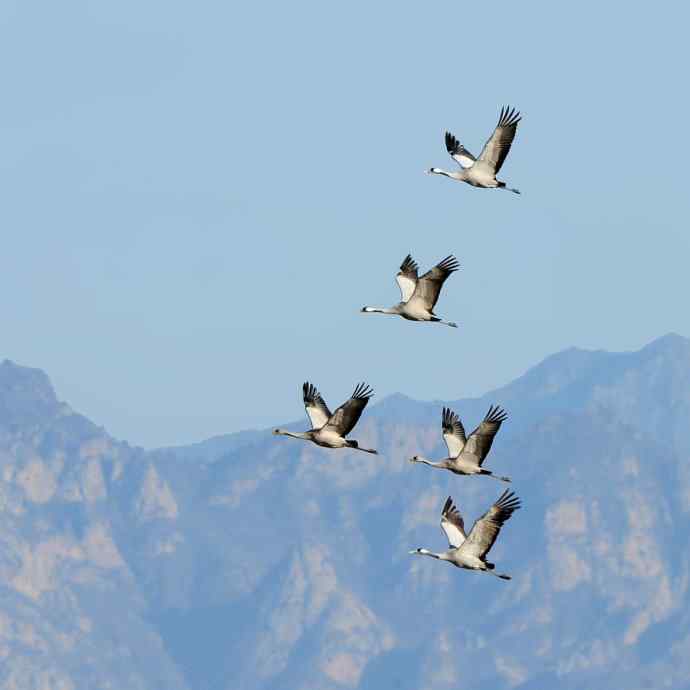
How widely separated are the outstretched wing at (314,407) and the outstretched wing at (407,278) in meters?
6.68

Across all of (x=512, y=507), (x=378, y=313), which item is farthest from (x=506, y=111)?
(x=512, y=507)

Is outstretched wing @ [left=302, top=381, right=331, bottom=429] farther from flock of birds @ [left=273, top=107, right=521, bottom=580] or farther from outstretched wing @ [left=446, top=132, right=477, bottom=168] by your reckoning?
outstretched wing @ [left=446, top=132, right=477, bottom=168]

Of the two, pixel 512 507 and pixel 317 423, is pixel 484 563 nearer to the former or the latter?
pixel 512 507

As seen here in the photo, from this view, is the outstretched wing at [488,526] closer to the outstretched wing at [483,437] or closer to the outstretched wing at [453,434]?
the outstretched wing at [483,437]

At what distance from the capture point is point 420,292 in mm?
109562

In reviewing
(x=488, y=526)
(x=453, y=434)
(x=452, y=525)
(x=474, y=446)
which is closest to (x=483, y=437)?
(x=474, y=446)

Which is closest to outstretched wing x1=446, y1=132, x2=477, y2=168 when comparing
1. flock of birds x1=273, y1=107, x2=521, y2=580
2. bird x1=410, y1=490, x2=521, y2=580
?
flock of birds x1=273, y1=107, x2=521, y2=580

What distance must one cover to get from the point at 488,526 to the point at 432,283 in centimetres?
1271

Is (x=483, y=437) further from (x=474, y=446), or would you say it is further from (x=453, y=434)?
(x=453, y=434)

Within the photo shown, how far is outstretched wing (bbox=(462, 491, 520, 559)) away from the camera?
10206 cm

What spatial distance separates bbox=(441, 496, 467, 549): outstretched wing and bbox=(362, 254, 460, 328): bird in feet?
36.0

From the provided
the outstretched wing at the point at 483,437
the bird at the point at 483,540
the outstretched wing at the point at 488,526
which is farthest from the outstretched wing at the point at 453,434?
the outstretched wing at the point at 488,526

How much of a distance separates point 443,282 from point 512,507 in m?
13.1

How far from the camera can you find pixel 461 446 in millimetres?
115188
